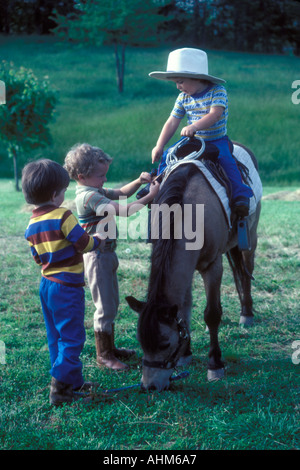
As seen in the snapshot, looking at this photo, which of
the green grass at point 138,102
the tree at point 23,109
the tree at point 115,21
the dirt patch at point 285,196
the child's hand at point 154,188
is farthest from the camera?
the tree at point 115,21

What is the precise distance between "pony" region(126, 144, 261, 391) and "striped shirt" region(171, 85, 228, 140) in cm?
62

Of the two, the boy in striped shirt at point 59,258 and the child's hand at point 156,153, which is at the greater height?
the child's hand at point 156,153

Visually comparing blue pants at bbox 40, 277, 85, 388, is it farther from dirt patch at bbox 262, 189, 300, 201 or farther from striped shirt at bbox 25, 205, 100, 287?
dirt patch at bbox 262, 189, 300, 201

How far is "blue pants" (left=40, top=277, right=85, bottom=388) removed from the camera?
3.28 m

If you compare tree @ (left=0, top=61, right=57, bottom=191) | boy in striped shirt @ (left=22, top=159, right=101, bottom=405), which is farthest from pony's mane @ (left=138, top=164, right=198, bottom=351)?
tree @ (left=0, top=61, right=57, bottom=191)

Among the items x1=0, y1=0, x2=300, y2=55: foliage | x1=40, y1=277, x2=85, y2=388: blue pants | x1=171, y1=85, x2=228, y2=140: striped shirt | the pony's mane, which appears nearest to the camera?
the pony's mane

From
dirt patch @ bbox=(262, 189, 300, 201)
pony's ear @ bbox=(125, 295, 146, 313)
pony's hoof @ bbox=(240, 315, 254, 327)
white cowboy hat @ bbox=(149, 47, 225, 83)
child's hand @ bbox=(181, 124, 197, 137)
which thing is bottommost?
dirt patch @ bbox=(262, 189, 300, 201)

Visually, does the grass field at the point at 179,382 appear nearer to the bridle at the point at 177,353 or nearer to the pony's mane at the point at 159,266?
the bridle at the point at 177,353

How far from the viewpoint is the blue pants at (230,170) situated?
426 cm

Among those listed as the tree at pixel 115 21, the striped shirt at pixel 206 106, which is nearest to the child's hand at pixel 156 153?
the striped shirt at pixel 206 106

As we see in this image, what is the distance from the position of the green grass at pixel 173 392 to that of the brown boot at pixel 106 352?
0.08 m

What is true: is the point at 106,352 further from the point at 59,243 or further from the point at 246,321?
the point at 246,321

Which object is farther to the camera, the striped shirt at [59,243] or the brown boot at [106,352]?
the brown boot at [106,352]

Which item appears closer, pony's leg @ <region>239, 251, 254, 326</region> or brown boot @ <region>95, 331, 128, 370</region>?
brown boot @ <region>95, 331, 128, 370</region>
